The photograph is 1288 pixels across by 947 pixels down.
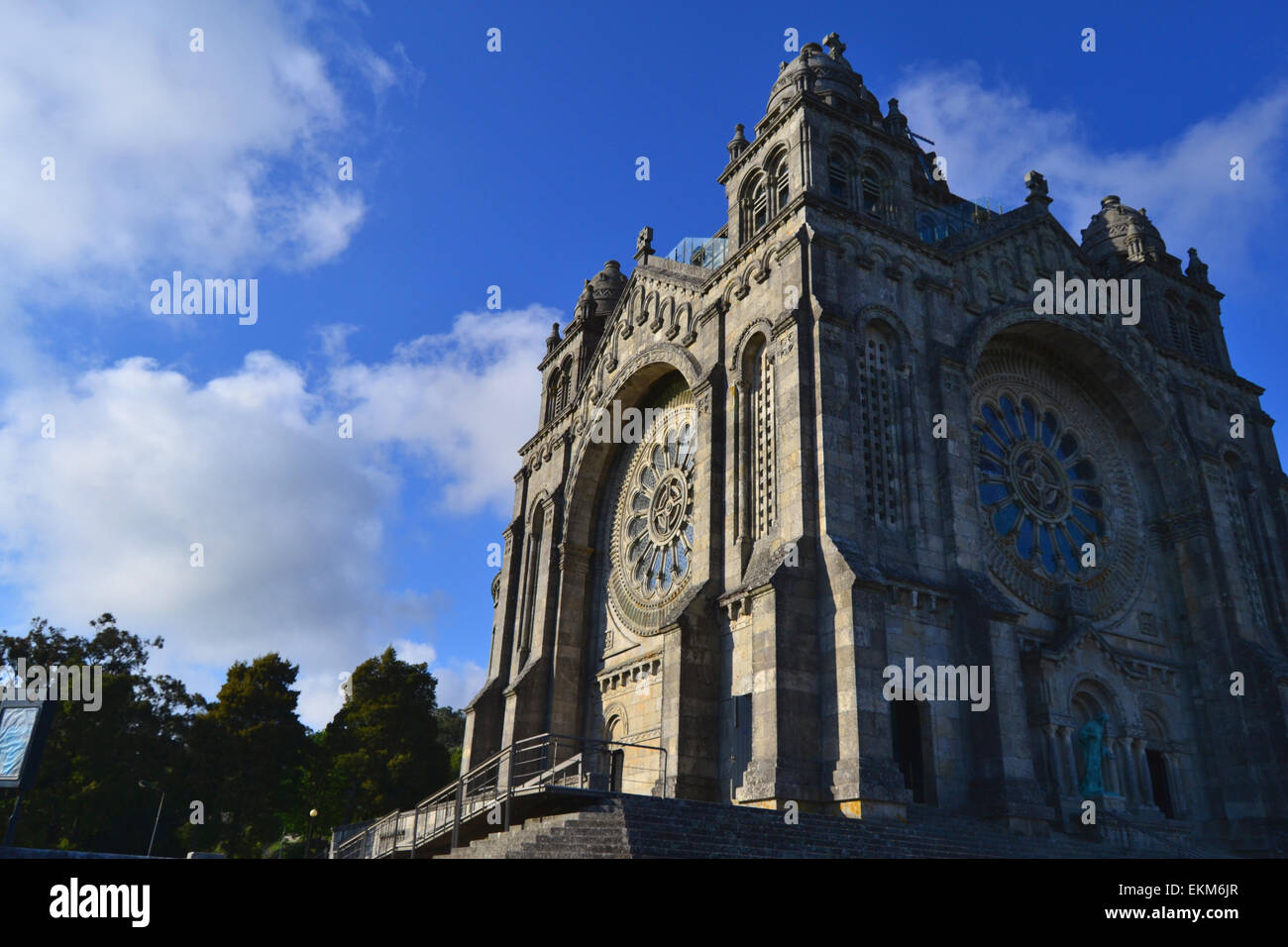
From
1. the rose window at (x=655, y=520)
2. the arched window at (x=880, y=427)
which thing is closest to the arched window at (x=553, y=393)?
the rose window at (x=655, y=520)

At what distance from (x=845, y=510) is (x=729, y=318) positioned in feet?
23.8

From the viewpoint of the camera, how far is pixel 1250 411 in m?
30.5

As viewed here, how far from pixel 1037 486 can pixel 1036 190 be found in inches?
392

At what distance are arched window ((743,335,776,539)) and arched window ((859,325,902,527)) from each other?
2152 millimetres

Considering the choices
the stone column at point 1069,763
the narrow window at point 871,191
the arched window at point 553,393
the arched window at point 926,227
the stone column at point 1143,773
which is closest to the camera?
the stone column at point 1069,763

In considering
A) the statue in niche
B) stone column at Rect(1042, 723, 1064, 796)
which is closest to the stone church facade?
stone column at Rect(1042, 723, 1064, 796)

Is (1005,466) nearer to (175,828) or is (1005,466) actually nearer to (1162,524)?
(1162,524)

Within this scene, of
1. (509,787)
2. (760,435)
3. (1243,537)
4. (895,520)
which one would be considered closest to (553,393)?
(760,435)

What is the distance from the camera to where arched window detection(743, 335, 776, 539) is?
20844mm

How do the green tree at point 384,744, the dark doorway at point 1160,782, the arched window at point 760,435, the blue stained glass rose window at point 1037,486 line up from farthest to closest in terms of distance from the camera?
the green tree at point 384,744 → the blue stained glass rose window at point 1037,486 → the dark doorway at point 1160,782 → the arched window at point 760,435

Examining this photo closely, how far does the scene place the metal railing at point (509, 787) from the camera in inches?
635
